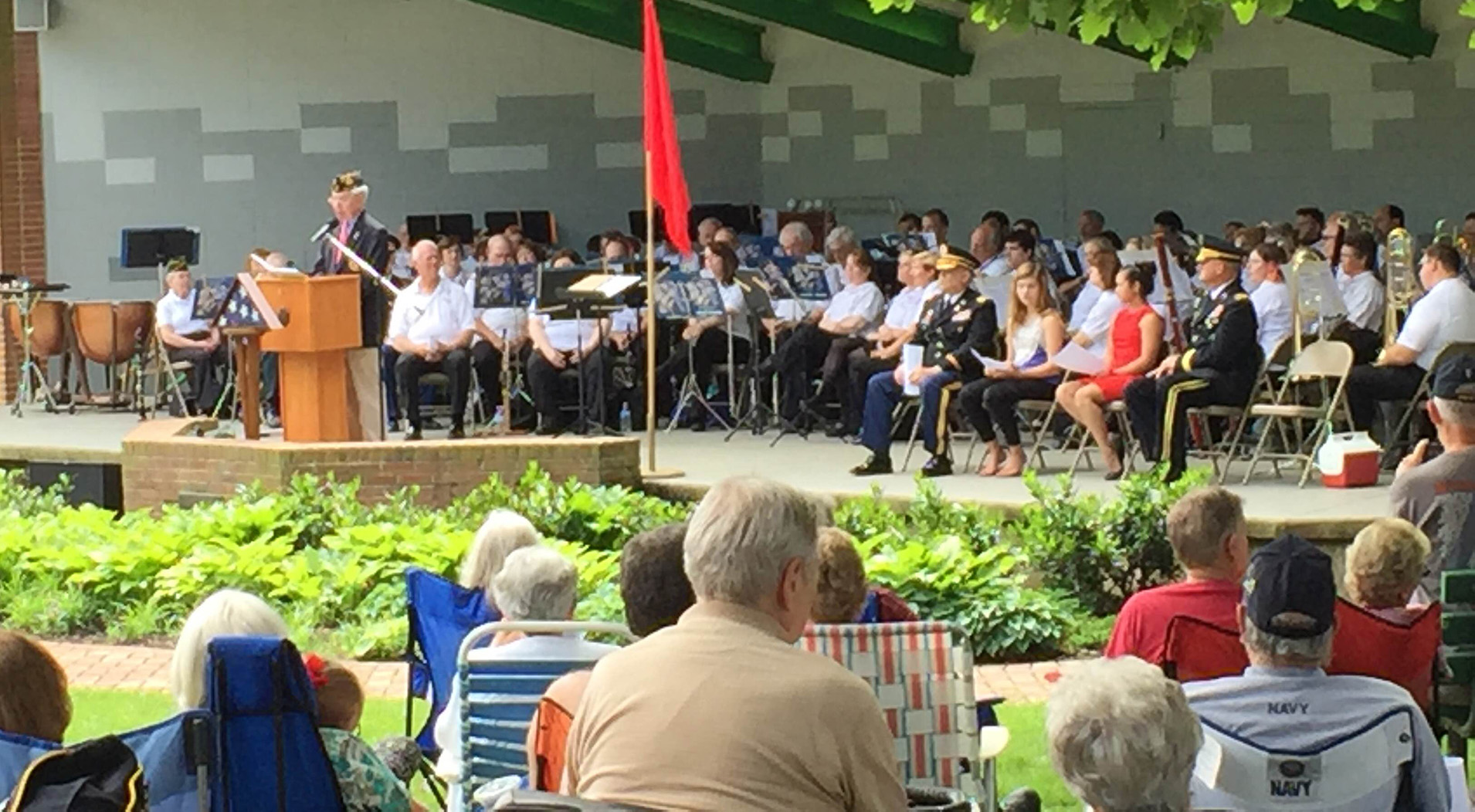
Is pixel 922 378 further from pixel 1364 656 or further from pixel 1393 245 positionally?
pixel 1364 656

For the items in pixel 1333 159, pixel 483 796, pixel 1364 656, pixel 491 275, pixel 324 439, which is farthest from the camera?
pixel 1333 159

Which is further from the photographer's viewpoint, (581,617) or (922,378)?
(922,378)

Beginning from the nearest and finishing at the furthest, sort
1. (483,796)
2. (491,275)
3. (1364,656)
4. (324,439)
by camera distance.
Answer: (483,796) → (1364,656) → (324,439) → (491,275)

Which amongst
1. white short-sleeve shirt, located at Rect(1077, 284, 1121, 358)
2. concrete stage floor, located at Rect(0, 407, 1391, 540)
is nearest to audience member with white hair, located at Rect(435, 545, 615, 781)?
concrete stage floor, located at Rect(0, 407, 1391, 540)

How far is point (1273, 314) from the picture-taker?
573 inches

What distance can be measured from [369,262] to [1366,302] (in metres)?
5.71

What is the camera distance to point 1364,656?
5.72m

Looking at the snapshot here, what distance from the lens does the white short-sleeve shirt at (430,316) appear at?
17234mm

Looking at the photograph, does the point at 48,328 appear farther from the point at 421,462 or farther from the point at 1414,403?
the point at 1414,403

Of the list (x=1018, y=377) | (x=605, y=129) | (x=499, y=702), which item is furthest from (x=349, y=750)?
(x=605, y=129)

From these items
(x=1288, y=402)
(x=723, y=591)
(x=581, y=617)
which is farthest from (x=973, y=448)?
(x=723, y=591)

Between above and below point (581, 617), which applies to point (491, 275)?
above

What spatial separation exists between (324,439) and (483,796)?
9.62 meters

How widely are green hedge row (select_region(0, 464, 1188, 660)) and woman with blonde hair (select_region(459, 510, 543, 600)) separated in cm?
260
